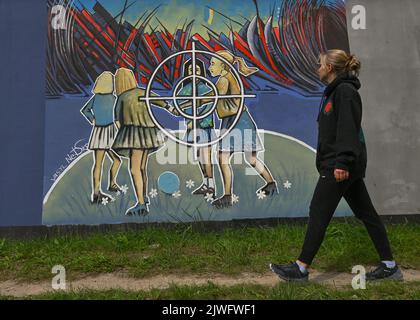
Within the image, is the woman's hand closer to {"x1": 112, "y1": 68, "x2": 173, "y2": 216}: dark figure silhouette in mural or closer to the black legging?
the black legging

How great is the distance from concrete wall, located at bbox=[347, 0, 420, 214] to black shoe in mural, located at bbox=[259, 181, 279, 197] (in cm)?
110

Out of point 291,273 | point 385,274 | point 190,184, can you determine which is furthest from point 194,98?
point 385,274

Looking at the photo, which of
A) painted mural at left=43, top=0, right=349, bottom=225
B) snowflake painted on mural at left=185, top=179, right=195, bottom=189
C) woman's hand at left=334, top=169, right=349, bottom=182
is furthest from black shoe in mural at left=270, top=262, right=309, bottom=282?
snowflake painted on mural at left=185, top=179, right=195, bottom=189

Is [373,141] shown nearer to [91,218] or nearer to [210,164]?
[210,164]

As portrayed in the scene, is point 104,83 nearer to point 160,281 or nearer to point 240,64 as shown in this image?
point 240,64

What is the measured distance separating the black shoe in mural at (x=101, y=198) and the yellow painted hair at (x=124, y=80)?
4.07 ft

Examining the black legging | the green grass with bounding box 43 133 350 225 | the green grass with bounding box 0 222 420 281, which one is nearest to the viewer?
the black legging

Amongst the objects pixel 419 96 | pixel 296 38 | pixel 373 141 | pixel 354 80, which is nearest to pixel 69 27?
pixel 296 38

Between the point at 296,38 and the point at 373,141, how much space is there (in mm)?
1530

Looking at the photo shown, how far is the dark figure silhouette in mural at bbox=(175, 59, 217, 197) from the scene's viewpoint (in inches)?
186

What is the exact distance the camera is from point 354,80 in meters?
3.19

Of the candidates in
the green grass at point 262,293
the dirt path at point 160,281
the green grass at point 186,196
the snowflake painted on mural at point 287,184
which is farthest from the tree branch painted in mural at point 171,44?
the green grass at point 262,293

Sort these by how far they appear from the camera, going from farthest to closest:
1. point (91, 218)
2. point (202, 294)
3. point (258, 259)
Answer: point (91, 218) → point (258, 259) → point (202, 294)
